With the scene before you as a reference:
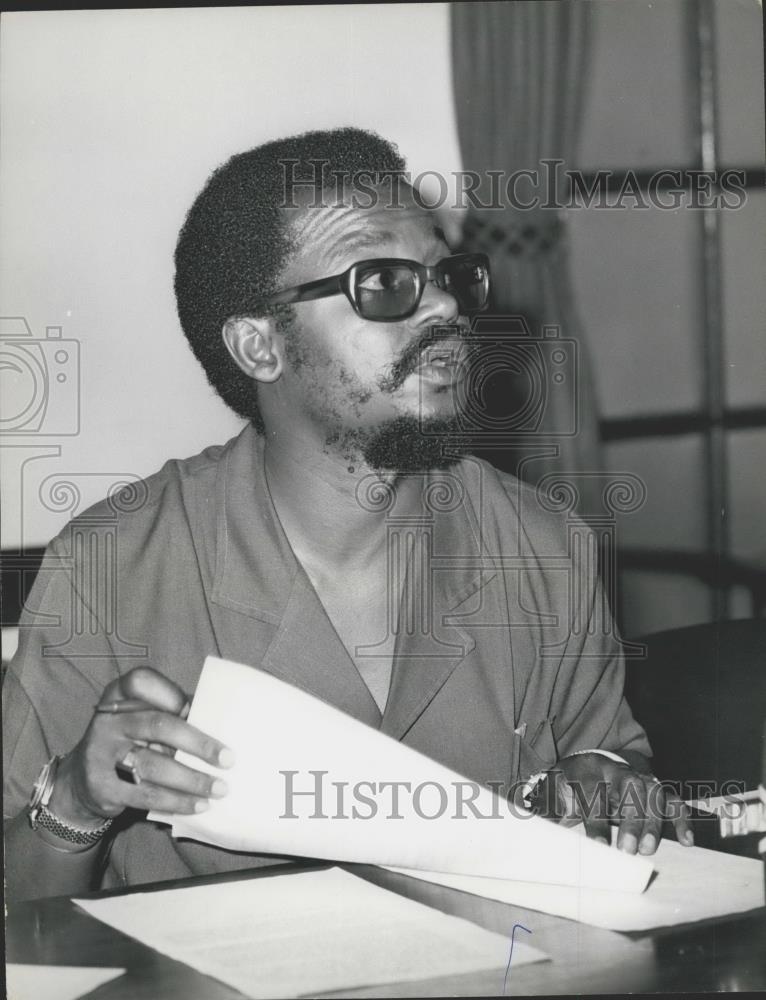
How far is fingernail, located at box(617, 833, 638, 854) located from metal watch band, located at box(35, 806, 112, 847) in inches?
25.8

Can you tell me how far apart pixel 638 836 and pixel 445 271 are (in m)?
0.78

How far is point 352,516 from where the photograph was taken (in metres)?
1.46

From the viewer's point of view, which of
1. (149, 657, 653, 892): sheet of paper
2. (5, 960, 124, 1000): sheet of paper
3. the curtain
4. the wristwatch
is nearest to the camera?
(5, 960, 124, 1000): sheet of paper

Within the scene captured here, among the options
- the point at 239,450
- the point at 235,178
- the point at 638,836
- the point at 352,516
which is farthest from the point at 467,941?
the point at 235,178

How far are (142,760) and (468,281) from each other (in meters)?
0.76

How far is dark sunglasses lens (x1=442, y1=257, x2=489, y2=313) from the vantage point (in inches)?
56.7

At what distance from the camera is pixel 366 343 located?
1423mm

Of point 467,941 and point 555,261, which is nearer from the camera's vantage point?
point 467,941

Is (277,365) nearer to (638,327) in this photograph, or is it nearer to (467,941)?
(638,327)

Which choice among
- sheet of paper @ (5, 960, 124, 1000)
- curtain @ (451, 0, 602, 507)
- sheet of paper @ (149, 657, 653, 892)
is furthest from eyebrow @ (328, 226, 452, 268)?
sheet of paper @ (5, 960, 124, 1000)

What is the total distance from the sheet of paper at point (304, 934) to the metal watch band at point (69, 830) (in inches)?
6.6

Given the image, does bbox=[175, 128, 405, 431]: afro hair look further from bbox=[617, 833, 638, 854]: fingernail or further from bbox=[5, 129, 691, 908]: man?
bbox=[617, 833, 638, 854]: fingernail

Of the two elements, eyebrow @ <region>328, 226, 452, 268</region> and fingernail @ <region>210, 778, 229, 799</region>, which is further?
eyebrow @ <region>328, 226, 452, 268</region>

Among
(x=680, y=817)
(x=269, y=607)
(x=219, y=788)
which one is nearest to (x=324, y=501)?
(x=269, y=607)
